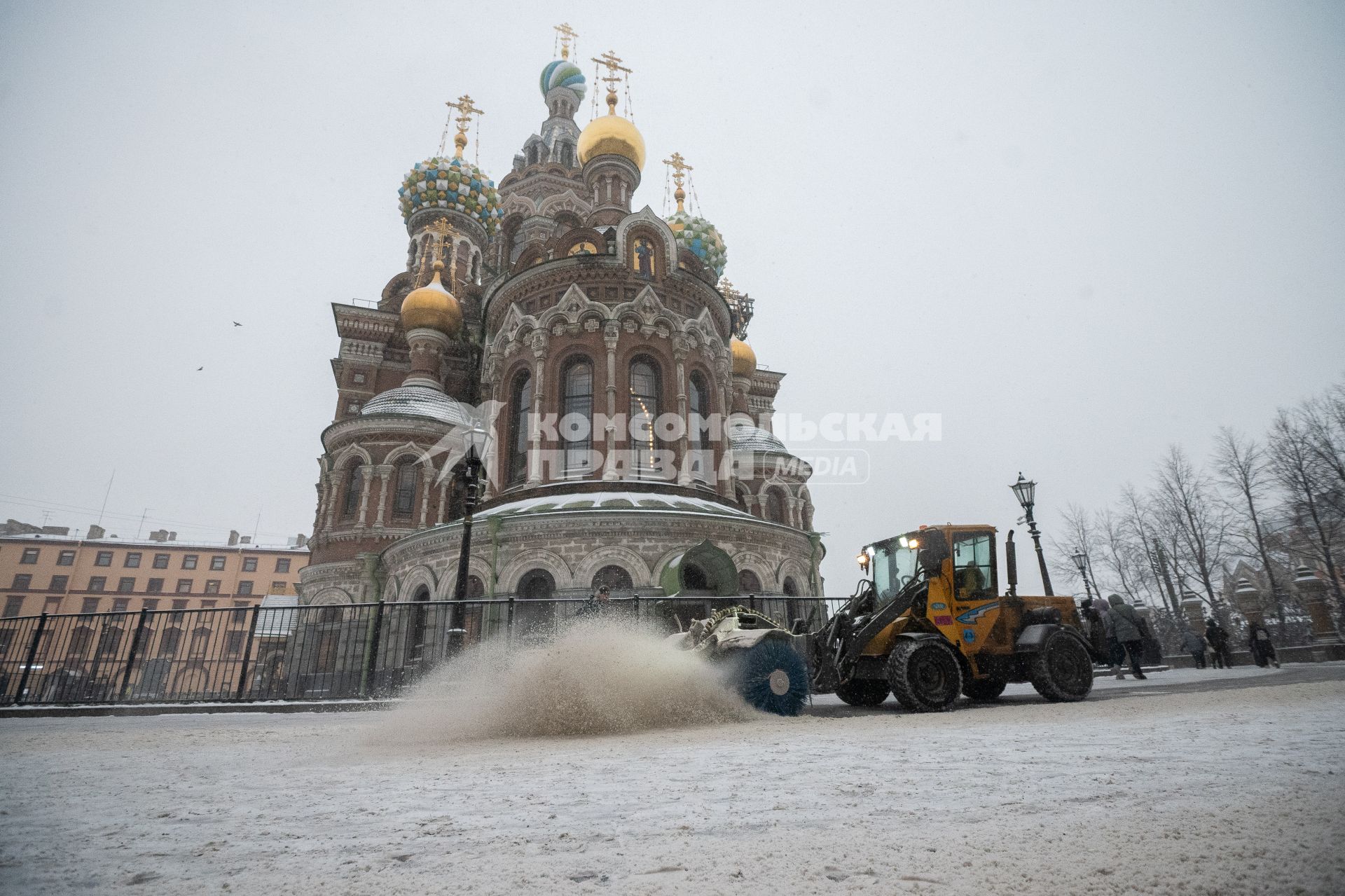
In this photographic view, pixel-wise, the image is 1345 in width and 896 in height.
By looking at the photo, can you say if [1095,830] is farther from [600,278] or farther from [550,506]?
[600,278]

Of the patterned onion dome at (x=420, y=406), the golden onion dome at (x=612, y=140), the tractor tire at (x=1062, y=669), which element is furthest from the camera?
the golden onion dome at (x=612, y=140)

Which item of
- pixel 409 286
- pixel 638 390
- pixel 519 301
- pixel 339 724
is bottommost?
pixel 339 724

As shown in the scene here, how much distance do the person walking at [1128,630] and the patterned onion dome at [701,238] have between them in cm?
2392

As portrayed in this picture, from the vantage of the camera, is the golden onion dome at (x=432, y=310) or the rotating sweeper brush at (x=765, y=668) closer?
the rotating sweeper brush at (x=765, y=668)

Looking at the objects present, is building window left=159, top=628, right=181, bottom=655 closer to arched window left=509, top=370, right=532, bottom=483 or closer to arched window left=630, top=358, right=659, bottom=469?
arched window left=509, top=370, right=532, bottom=483

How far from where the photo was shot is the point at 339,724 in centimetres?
776

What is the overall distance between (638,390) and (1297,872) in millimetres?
19000

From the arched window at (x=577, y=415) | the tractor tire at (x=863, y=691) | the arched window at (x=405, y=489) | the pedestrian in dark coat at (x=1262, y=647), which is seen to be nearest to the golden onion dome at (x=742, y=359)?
the arched window at (x=577, y=415)

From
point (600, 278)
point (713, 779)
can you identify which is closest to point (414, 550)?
point (600, 278)

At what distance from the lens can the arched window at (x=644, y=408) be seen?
770 inches

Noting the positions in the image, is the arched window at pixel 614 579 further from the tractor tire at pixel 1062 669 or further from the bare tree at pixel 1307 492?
the bare tree at pixel 1307 492

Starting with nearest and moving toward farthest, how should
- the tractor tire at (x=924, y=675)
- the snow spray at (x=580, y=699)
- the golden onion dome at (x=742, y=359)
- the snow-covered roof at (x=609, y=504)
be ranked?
the snow spray at (x=580, y=699), the tractor tire at (x=924, y=675), the snow-covered roof at (x=609, y=504), the golden onion dome at (x=742, y=359)

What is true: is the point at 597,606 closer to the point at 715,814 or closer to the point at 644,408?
the point at 715,814

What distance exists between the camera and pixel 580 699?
6.66 metres
